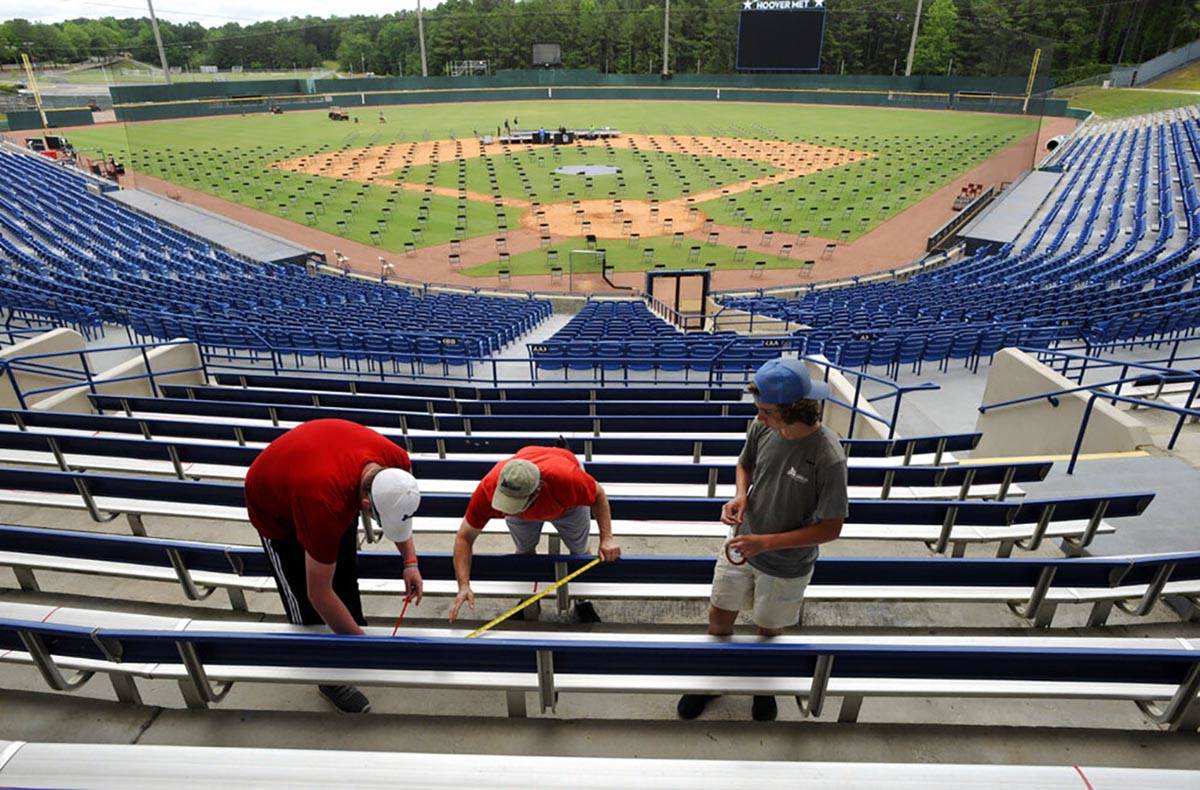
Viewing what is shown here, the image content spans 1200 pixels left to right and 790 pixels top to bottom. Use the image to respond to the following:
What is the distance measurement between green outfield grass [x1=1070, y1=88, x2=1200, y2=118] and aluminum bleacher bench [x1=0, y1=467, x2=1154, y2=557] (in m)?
69.8

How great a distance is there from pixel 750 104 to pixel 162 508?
80202 millimetres

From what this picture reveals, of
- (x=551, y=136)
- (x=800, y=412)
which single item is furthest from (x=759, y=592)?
(x=551, y=136)

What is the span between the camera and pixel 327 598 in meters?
3.45

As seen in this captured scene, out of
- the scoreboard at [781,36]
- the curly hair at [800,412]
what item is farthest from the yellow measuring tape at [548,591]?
the scoreboard at [781,36]

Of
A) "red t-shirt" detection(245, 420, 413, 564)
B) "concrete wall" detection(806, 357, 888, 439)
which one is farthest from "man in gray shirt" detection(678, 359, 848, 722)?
"concrete wall" detection(806, 357, 888, 439)

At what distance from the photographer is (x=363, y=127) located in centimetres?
6103

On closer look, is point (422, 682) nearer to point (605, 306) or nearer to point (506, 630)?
point (506, 630)

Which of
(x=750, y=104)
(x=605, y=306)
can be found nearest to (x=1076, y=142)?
(x=750, y=104)

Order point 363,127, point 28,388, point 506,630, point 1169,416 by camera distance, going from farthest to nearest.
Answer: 1. point 363,127
2. point 28,388
3. point 1169,416
4. point 506,630

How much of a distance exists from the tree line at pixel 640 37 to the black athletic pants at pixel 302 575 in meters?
57.4

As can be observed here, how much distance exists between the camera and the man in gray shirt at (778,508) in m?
3.11

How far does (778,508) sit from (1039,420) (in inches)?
242

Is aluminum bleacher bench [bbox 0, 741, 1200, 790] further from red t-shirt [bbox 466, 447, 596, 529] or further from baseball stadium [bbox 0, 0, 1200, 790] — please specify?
red t-shirt [bbox 466, 447, 596, 529]

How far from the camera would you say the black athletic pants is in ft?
11.7
